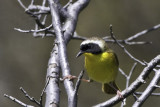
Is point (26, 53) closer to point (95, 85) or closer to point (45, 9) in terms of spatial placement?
point (95, 85)

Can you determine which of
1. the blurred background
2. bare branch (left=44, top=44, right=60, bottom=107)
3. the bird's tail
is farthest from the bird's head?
the blurred background

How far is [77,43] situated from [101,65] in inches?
181

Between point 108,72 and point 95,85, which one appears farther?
point 95,85

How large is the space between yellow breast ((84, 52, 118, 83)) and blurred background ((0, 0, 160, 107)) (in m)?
4.23

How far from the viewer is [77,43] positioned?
8.95 metres

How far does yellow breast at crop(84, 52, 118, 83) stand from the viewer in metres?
4.37

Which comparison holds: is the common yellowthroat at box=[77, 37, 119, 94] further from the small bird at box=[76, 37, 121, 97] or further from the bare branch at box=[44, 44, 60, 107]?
the bare branch at box=[44, 44, 60, 107]

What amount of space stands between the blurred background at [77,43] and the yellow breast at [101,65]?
4.23 m

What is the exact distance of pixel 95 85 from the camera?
8992 mm

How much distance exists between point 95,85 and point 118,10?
184 centimetres

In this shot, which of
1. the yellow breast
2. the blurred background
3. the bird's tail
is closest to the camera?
the yellow breast

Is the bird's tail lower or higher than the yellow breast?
lower

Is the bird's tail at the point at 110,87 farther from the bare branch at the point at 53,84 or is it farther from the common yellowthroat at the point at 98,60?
the bare branch at the point at 53,84

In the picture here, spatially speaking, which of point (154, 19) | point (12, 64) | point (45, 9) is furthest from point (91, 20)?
point (45, 9)
